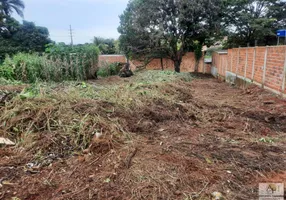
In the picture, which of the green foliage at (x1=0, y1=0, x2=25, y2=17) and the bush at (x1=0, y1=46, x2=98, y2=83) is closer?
the bush at (x1=0, y1=46, x2=98, y2=83)

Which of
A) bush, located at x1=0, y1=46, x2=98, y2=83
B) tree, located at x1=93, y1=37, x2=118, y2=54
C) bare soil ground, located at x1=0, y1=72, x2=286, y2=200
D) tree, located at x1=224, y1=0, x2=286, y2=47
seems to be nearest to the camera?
bare soil ground, located at x1=0, y1=72, x2=286, y2=200

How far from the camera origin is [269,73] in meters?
6.17

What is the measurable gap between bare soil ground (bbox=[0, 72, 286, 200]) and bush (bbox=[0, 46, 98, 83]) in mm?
4215

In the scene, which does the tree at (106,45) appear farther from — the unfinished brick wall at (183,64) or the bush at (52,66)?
the bush at (52,66)

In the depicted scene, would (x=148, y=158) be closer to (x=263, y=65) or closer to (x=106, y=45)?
(x=263, y=65)

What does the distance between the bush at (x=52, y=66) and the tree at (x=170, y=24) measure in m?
4.63

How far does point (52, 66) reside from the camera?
24.6 feet

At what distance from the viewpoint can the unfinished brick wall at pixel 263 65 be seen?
5.52m

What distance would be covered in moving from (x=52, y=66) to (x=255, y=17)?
12.9 meters

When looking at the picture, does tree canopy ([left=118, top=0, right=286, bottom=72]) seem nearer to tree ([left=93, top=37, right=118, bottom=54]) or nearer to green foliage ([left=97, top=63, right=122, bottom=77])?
green foliage ([left=97, top=63, right=122, bottom=77])

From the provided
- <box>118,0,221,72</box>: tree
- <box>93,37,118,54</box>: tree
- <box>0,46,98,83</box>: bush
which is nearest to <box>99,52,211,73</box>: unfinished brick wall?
<box>118,0,221,72</box>: tree

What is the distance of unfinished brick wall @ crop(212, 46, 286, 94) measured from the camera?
5.52m

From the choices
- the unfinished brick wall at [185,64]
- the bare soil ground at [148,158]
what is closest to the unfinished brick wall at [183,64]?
the unfinished brick wall at [185,64]

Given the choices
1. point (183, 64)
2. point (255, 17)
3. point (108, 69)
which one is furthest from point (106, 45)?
point (255, 17)
